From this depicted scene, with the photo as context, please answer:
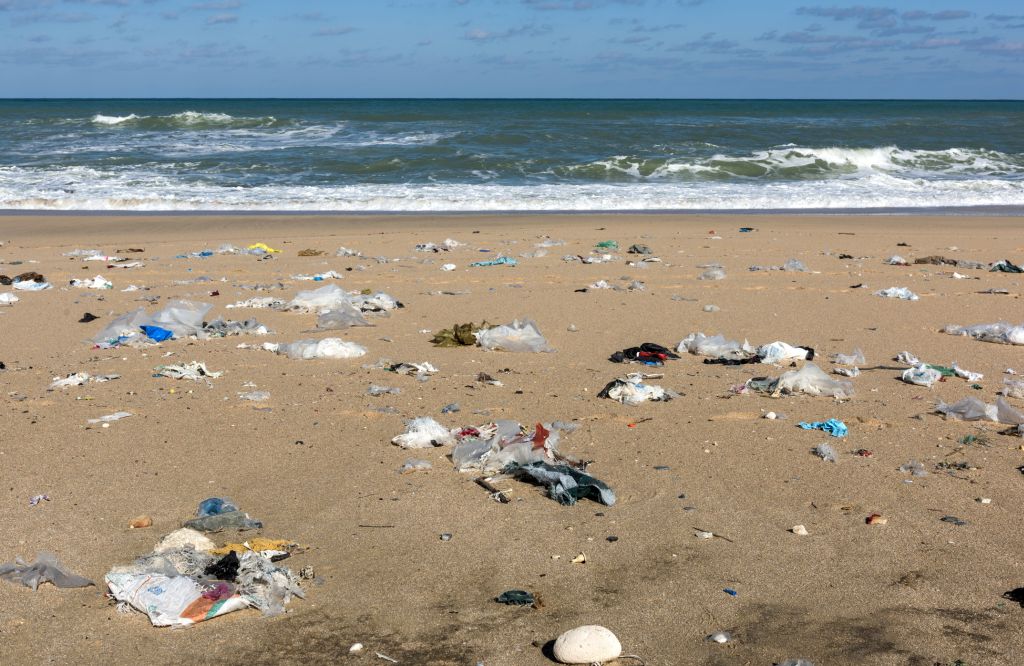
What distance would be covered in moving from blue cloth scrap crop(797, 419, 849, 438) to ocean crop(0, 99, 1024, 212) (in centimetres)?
1286

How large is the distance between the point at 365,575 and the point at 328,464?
3.96 feet

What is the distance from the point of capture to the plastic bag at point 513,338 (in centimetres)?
698

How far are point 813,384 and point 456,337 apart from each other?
2.58 meters

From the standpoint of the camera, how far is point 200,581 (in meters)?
3.51

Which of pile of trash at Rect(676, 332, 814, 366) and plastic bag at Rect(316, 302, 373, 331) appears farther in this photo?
plastic bag at Rect(316, 302, 373, 331)

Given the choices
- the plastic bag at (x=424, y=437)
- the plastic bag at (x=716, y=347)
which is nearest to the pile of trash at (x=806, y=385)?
the plastic bag at (x=716, y=347)

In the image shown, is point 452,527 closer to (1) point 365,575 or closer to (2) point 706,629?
(1) point 365,575

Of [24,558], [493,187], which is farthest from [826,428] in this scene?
[493,187]

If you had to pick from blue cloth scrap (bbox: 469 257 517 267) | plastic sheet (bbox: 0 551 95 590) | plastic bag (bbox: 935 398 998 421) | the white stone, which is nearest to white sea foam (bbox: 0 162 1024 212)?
blue cloth scrap (bbox: 469 257 517 267)

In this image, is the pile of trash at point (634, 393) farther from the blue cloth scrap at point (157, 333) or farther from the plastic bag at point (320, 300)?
the blue cloth scrap at point (157, 333)

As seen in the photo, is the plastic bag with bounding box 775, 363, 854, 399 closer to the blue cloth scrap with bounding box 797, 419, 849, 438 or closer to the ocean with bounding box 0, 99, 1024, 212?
the blue cloth scrap with bounding box 797, 419, 849, 438

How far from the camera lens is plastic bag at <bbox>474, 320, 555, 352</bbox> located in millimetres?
6977

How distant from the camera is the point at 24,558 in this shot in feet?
12.4

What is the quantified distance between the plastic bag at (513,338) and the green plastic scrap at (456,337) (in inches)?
2.5
